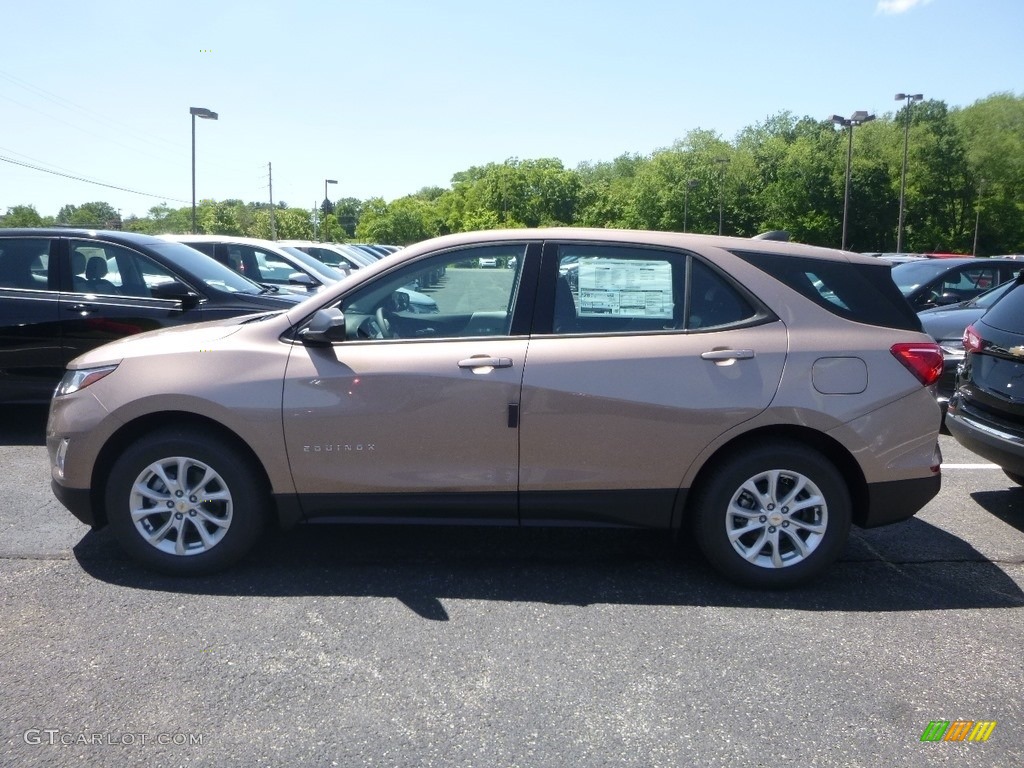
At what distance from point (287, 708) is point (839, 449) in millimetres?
2803

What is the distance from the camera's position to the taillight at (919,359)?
178 inches

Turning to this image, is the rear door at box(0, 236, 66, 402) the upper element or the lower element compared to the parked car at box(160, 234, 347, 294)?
lower

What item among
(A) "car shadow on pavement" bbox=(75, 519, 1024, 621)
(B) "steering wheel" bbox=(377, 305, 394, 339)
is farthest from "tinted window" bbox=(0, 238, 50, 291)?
(B) "steering wheel" bbox=(377, 305, 394, 339)

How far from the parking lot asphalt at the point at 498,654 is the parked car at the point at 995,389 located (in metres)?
0.63

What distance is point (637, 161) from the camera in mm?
138125

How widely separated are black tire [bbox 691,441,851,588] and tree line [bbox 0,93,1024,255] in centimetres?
5044

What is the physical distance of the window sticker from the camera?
4.62m

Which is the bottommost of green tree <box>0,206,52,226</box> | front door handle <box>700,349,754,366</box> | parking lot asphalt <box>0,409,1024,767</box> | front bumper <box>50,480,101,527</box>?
parking lot asphalt <box>0,409,1024,767</box>

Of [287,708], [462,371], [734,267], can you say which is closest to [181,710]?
[287,708]

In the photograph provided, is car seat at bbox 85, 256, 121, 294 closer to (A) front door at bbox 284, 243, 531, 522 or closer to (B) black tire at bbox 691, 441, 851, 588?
(A) front door at bbox 284, 243, 531, 522

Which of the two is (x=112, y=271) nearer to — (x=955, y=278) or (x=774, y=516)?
(x=774, y=516)

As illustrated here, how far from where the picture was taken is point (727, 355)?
14.7ft

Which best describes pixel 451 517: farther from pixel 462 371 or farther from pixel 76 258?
pixel 76 258

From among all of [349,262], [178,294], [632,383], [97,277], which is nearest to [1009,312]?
[632,383]
